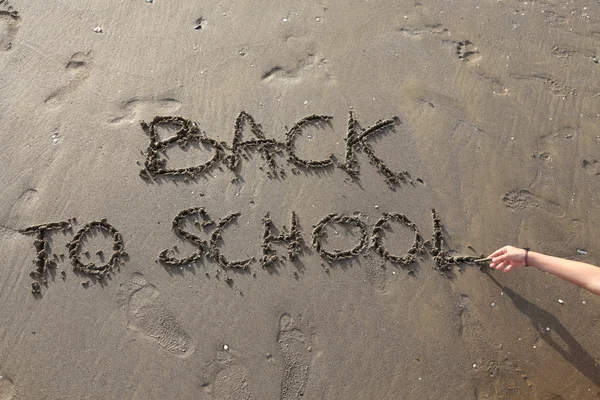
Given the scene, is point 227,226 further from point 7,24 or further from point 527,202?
point 7,24

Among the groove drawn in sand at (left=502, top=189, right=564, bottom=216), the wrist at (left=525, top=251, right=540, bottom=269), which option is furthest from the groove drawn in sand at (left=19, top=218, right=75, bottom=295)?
the groove drawn in sand at (left=502, top=189, right=564, bottom=216)

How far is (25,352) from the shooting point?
3043 millimetres

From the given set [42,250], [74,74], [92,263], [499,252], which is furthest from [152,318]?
[499,252]

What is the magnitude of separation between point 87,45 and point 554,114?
152 inches

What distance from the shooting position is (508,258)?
3.00 m

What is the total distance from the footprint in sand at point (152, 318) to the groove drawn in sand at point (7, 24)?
7.78 feet

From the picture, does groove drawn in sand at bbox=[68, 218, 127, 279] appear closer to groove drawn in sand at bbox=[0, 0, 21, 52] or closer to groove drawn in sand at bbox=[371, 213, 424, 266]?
groove drawn in sand at bbox=[371, 213, 424, 266]

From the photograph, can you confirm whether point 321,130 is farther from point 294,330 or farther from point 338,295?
point 294,330

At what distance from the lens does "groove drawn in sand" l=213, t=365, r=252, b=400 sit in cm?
296

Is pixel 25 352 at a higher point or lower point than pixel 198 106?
lower

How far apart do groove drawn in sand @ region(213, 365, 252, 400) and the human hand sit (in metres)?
1.72

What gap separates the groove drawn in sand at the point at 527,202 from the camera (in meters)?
3.54

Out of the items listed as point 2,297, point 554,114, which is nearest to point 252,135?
point 2,297

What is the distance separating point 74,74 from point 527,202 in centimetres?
364
